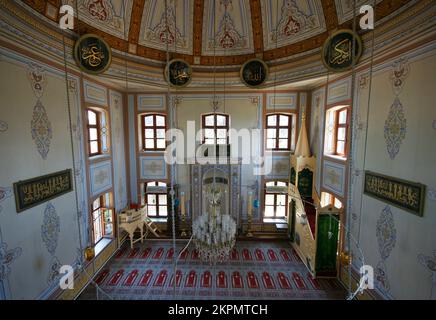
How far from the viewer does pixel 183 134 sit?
7.55 metres

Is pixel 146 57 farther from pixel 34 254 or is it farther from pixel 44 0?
pixel 34 254

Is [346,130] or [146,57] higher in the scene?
[146,57]

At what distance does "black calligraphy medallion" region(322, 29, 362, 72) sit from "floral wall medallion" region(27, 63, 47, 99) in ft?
19.9

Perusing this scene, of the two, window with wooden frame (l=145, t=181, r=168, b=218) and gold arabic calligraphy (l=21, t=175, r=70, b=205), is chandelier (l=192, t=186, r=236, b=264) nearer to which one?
gold arabic calligraphy (l=21, t=175, r=70, b=205)

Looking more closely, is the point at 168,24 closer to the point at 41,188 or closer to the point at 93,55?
the point at 93,55

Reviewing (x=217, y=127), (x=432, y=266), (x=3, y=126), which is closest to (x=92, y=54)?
(x=3, y=126)

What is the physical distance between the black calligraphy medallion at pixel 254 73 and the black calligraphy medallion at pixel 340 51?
2.02 metres

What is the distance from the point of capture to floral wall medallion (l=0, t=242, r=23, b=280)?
322cm

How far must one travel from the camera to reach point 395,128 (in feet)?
12.2

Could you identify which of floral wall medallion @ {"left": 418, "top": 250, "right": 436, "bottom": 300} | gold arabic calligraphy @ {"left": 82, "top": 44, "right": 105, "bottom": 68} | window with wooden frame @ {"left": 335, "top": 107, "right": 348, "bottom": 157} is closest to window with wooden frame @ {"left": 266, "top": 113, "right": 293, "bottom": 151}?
window with wooden frame @ {"left": 335, "top": 107, "right": 348, "bottom": 157}

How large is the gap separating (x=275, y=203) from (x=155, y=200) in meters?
4.51

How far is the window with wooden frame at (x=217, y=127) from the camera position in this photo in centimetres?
767
